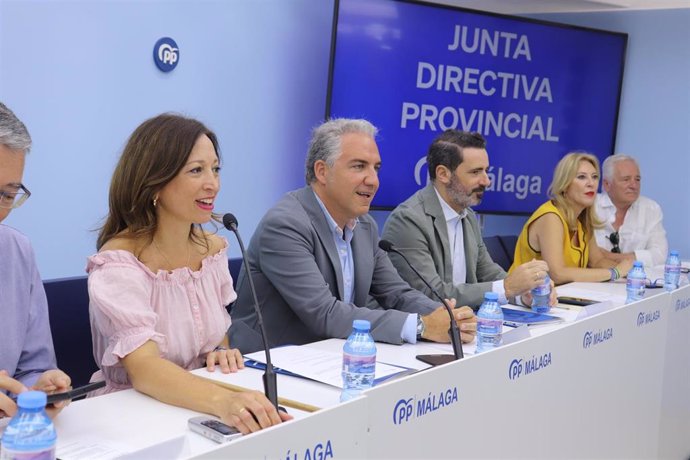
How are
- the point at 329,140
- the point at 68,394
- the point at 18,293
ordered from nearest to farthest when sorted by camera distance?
the point at 68,394
the point at 18,293
the point at 329,140

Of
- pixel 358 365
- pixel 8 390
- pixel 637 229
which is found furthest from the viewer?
pixel 637 229

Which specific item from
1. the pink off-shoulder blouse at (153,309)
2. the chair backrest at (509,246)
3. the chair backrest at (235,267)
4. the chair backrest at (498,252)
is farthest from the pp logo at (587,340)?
the chair backrest at (509,246)

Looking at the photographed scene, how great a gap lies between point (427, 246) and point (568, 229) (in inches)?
41.2

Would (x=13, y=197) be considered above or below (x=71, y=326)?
above

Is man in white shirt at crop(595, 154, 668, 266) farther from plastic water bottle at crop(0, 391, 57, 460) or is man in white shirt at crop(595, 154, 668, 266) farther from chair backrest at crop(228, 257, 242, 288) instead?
plastic water bottle at crop(0, 391, 57, 460)

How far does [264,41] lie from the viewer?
162 inches

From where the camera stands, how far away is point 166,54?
3.63 meters

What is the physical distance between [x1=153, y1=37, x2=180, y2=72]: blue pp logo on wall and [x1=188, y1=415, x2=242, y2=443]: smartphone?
242 centimetres

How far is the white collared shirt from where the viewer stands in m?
4.50

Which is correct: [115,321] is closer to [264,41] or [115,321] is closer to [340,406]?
→ [340,406]

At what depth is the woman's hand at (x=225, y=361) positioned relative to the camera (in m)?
1.91

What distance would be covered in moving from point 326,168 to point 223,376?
3.31 ft

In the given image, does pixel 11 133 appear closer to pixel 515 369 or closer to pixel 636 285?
pixel 515 369

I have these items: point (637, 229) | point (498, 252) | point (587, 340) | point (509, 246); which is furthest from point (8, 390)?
point (637, 229)
